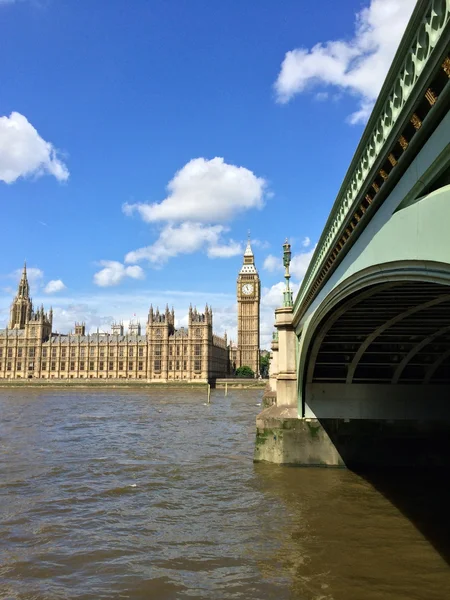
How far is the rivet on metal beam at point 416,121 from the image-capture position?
484cm

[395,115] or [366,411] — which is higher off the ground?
[395,115]

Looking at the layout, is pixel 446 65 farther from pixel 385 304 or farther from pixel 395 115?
pixel 385 304

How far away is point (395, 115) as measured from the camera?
5371mm

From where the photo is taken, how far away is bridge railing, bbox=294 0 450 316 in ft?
14.0

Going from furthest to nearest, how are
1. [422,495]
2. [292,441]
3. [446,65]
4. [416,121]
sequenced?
1. [292,441]
2. [422,495]
3. [416,121]
4. [446,65]

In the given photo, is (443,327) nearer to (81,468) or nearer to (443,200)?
(443,200)

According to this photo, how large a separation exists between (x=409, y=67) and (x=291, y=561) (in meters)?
7.94

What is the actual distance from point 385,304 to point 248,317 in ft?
395

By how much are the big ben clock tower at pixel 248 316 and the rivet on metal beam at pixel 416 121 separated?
11878cm

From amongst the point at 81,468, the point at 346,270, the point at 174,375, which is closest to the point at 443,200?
the point at 346,270

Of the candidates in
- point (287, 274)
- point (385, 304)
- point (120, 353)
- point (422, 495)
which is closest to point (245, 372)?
point (120, 353)

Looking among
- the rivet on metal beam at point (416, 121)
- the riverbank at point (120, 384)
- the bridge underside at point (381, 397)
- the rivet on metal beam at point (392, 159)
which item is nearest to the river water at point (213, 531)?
the bridge underside at point (381, 397)

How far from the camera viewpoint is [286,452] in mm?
16016

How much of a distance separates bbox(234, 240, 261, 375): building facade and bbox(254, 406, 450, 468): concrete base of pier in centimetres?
10674
